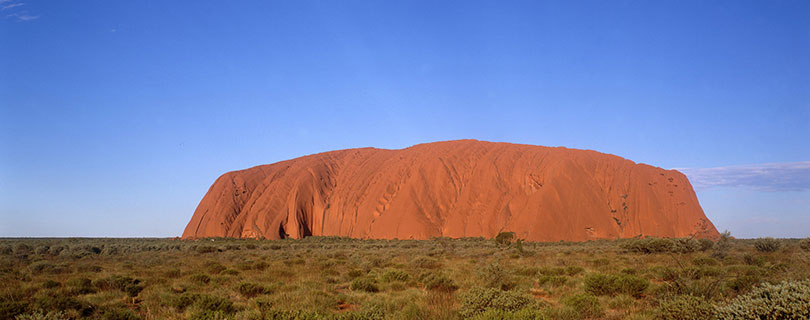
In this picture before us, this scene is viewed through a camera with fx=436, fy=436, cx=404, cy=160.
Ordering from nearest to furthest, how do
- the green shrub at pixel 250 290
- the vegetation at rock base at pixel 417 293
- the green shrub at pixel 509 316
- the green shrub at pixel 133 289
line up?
the green shrub at pixel 509 316
the vegetation at rock base at pixel 417 293
the green shrub at pixel 250 290
the green shrub at pixel 133 289

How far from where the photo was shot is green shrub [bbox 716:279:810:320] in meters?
5.13

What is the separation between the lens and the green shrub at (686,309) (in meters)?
6.57

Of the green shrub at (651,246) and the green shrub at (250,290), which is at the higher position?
the green shrub at (250,290)

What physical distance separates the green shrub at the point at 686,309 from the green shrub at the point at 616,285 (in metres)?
3.30

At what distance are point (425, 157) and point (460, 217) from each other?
11.1 metres

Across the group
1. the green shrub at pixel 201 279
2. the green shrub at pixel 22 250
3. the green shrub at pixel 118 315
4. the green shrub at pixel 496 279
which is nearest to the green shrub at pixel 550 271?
the green shrub at pixel 496 279

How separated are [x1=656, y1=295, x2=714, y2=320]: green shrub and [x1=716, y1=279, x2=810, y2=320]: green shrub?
29.3 inches

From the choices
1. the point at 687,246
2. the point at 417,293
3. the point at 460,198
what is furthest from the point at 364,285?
the point at 460,198

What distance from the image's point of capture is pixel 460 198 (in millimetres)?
51156

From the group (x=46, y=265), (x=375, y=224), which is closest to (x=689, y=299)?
(x=46, y=265)

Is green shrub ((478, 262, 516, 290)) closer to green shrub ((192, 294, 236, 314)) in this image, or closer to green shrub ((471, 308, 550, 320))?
green shrub ((471, 308, 550, 320))

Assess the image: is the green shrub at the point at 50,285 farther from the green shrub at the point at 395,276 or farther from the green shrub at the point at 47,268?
the green shrub at the point at 395,276

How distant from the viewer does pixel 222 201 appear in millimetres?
59250

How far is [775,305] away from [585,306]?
3644 mm
